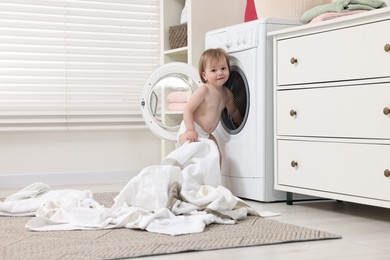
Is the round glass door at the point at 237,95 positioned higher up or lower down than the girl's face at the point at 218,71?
lower down

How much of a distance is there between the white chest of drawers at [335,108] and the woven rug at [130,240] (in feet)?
1.25

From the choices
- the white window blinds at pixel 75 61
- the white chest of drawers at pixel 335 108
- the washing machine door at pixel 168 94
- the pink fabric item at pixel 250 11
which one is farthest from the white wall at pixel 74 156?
the white chest of drawers at pixel 335 108

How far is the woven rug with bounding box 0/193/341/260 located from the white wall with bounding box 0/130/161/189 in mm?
1655

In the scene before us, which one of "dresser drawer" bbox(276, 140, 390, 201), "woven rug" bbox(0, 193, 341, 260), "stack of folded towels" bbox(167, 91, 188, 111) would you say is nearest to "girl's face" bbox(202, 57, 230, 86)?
"dresser drawer" bbox(276, 140, 390, 201)

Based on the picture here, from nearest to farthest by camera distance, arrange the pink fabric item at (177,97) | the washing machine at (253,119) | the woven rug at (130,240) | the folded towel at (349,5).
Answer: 1. the woven rug at (130,240)
2. the folded towel at (349,5)
3. the washing machine at (253,119)
4. the pink fabric item at (177,97)

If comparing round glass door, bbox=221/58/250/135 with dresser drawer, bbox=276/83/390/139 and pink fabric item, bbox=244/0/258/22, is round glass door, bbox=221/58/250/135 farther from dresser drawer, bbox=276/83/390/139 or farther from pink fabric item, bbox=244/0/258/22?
pink fabric item, bbox=244/0/258/22

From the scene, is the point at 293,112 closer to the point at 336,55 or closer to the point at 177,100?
the point at 336,55

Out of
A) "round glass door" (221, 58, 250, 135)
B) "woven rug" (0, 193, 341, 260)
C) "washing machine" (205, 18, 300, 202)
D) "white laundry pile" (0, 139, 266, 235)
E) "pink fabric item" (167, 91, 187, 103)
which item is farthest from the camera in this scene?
"pink fabric item" (167, 91, 187, 103)

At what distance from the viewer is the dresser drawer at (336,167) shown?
2.37m

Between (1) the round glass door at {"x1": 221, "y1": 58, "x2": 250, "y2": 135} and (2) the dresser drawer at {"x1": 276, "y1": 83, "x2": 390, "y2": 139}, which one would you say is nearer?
(2) the dresser drawer at {"x1": 276, "y1": 83, "x2": 390, "y2": 139}

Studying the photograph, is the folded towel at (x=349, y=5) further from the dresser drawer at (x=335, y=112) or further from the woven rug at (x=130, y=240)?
the woven rug at (x=130, y=240)

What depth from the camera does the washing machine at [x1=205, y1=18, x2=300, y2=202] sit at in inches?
119

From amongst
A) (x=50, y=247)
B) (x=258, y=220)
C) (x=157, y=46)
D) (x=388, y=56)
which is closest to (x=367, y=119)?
(x=388, y=56)

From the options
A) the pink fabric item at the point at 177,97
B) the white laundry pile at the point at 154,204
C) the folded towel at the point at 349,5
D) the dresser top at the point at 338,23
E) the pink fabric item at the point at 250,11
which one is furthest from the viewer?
the pink fabric item at the point at 177,97
